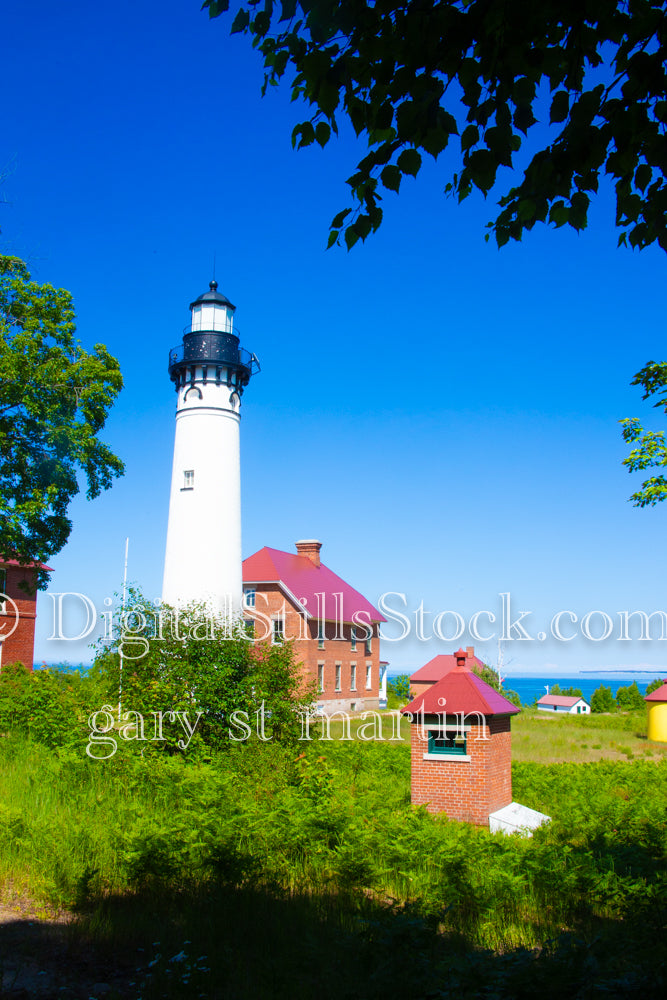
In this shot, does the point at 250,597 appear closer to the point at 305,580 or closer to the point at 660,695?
the point at 305,580

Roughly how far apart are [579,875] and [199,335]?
24.0 metres

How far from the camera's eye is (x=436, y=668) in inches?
2235

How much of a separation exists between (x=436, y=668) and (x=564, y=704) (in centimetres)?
5554

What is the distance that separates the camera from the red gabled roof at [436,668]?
55.9m

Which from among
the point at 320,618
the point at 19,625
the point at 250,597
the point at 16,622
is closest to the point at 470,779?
the point at 16,622

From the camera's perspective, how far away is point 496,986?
4754 millimetres

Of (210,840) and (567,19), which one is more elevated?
(567,19)

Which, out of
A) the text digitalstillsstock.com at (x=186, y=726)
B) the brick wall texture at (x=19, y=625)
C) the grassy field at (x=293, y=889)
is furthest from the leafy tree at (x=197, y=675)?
the brick wall texture at (x=19, y=625)

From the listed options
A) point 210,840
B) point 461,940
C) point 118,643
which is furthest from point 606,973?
point 118,643

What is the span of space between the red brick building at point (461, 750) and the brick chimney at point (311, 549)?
1217 inches

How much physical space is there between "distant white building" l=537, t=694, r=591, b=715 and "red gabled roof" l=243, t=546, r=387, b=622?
2127 inches

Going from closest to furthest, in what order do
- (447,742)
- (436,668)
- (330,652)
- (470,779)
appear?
(470,779)
(447,742)
(330,652)
(436,668)

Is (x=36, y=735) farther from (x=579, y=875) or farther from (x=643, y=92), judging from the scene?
(x=643, y=92)

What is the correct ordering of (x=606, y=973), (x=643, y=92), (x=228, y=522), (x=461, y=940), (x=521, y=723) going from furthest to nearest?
(x=521, y=723)
(x=228, y=522)
(x=461, y=940)
(x=606, y=973)
(x=643, y=92)
